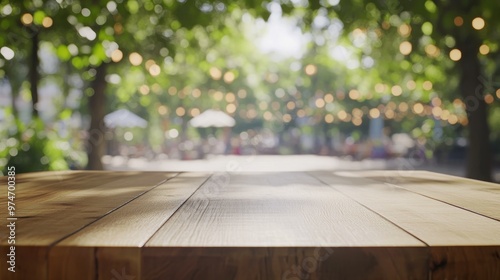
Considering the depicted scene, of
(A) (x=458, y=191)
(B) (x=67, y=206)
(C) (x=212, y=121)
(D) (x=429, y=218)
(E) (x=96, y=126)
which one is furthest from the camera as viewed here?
(C) (x=212, y=121)

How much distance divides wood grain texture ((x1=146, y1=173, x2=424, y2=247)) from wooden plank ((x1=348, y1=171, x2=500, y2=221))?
0.30 m

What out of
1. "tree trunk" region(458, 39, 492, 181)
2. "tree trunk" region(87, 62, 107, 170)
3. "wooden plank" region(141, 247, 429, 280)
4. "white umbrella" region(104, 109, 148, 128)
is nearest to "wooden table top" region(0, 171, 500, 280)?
"wooden plank" region(141, 247, 429, 280)

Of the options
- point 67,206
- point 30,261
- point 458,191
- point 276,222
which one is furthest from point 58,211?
point 458,191

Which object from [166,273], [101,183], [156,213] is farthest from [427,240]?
[101,183]

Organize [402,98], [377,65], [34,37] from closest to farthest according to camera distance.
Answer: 1. [34,37]
2. [377,65]
3. [402,98]

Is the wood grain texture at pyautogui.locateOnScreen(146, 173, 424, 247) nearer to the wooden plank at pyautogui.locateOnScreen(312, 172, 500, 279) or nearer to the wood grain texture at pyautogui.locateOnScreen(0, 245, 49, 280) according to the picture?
the wooden plank at pyautogui.locateOnScreen(312, 172, 500, 279)

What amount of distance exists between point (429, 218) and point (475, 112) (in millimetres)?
9082

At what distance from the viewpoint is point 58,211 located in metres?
1.22

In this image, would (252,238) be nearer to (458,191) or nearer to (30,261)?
(30,261)

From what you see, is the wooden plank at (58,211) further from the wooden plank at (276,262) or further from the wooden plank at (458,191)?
the wooden plank at (458,191)

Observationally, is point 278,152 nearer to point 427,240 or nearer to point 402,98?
point 402,98

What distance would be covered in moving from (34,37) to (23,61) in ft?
41.1

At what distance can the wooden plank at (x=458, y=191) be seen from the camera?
1371 millimetres

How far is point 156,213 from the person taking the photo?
47.2 inches
